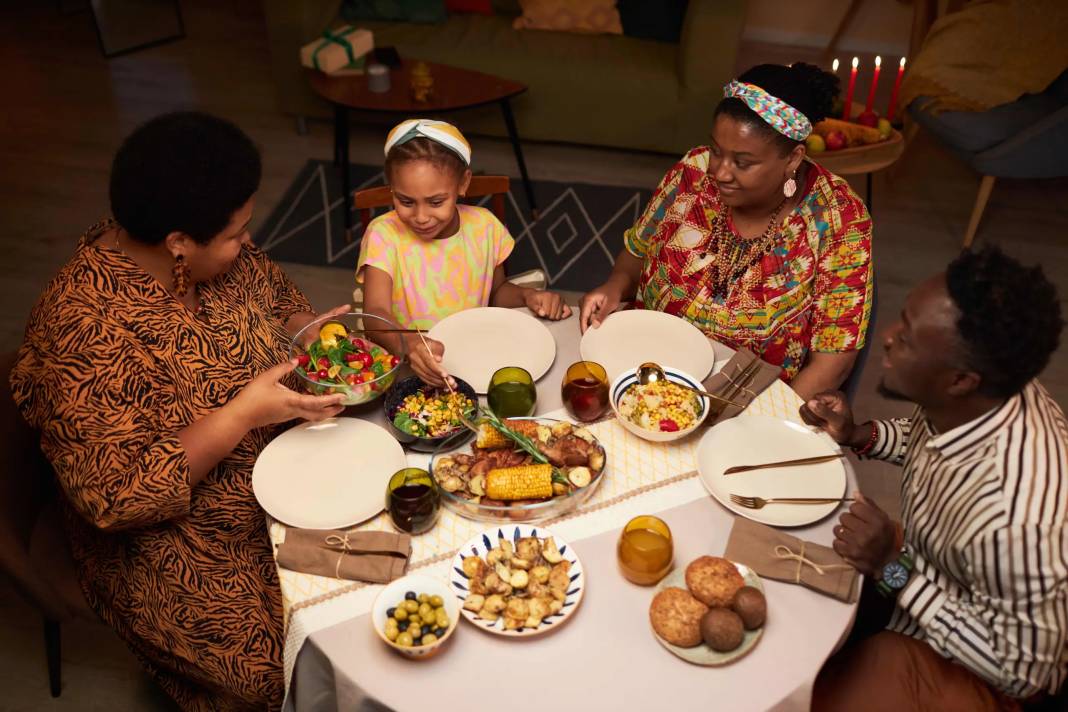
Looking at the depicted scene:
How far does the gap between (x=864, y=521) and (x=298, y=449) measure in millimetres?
1163

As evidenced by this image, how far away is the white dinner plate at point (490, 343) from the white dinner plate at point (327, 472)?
0.30m

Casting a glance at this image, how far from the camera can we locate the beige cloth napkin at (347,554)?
5.10 ft

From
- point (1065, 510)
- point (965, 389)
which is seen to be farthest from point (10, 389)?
point (1065, 510)

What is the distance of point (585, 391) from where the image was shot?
186cm

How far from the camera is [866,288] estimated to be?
2244 millimetres

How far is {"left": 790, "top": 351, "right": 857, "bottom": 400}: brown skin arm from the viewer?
2285 mm

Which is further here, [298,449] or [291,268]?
[291,268]

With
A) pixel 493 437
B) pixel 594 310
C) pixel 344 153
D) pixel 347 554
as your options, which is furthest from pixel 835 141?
pixel 347 554

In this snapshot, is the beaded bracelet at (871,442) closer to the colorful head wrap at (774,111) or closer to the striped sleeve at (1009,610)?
the striped sleeve at (1009,610)

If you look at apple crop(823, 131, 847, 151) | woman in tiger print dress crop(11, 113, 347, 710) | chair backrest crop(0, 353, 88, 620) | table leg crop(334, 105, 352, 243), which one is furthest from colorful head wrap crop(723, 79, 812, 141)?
table leg crop(334, 105, 352, 243)

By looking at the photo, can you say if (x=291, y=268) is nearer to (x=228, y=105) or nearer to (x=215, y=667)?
(x=228, y=105)

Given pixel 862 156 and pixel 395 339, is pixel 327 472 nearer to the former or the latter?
pixel 395 339

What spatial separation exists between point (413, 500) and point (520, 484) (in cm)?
21

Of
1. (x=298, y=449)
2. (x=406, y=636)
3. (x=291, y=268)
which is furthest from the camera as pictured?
(x=291, y=268)
